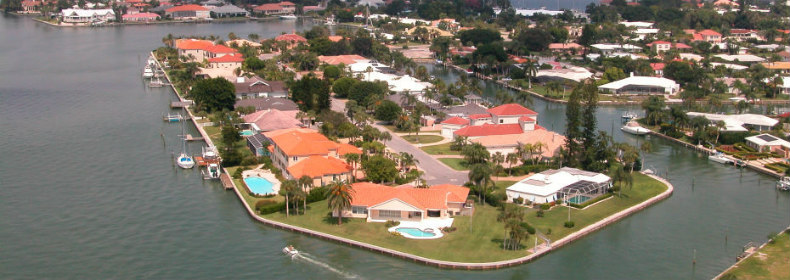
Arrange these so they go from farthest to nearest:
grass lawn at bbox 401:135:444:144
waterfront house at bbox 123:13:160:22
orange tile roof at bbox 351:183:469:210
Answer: waterfront house at bbox 123:13:160:22, grass lawn at bbox 401:135:444:144, orange tile roof at bbox 351:183:469:210

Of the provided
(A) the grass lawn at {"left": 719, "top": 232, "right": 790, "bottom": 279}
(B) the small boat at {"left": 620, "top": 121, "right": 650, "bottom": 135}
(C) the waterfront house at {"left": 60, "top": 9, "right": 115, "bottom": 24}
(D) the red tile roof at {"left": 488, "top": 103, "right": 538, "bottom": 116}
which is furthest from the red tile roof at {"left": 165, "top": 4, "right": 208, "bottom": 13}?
(A) the grass lawn at {"left": 719, "top": 232, "right": 790, "bottom": 279}

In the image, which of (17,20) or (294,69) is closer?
(294,69)

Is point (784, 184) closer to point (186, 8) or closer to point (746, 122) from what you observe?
point (746, 122)

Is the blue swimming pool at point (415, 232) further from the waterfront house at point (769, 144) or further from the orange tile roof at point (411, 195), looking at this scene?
the waterfront house at point (769, 144)

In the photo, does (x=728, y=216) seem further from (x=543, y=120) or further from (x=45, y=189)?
(x=45, y=189)

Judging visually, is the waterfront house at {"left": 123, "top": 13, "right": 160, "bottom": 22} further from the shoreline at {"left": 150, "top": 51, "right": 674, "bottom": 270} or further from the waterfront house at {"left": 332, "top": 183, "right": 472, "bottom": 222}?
the waterfront house at {"left": 332, "top": 183, "right": 472, "bottom": 222}

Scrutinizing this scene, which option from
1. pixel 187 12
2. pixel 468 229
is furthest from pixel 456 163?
pixel 187 12

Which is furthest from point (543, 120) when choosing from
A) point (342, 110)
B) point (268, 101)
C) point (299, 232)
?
point (299, 232)

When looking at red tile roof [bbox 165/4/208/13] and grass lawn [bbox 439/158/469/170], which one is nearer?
grass lawn [bbox 439/158/469/170]
